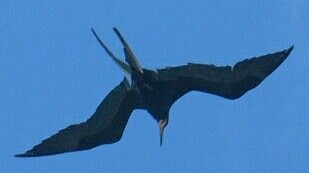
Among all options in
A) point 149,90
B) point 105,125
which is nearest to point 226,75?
point 149,90

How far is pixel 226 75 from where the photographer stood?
38.8m

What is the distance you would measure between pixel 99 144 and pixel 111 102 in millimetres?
970

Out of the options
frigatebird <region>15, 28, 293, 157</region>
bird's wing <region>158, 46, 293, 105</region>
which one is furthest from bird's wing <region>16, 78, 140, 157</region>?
bird's wing <region>158, 46, 293, 105</region>

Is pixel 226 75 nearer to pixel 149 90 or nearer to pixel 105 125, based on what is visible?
pixel 149 90

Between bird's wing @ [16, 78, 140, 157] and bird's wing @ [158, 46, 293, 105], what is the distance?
1026mm

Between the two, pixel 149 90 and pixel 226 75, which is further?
pixel 149 90

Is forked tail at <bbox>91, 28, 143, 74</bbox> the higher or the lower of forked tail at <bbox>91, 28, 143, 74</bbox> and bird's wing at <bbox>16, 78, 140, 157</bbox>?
the higher

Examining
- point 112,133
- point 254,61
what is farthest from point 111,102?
point 254,61

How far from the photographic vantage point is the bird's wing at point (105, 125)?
131 ft

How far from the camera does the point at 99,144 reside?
40250 mm

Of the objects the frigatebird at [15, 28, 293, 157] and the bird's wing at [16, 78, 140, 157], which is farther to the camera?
the bird's wing at [16, 78, 140, 157]

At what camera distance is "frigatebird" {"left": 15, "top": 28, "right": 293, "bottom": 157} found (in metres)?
38.6

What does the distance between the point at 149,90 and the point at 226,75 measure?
184 centimetres

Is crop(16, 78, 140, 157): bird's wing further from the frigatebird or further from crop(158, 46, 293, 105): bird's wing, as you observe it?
crop(158, 46, 293, 105): bird's wing
